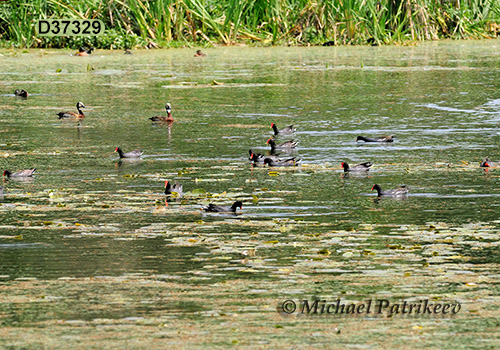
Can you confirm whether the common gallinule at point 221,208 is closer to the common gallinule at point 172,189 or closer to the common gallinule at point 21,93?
the common gallinule at point 172,189

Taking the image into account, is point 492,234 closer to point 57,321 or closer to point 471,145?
point 57,321

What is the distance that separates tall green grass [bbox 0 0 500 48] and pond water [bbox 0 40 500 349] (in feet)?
42.7

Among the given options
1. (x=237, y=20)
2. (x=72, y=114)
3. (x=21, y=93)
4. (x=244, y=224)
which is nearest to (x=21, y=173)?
(x=244, y=224)

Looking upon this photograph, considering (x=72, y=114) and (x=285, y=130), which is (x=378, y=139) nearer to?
(x=285, y=130)

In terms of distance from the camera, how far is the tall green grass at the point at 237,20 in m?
35.5

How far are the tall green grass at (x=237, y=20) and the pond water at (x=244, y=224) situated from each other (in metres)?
13.0

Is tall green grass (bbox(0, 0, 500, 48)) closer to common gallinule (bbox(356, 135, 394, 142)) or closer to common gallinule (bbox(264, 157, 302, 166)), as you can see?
common gallinule (bbox(356, 135, 394, 142))

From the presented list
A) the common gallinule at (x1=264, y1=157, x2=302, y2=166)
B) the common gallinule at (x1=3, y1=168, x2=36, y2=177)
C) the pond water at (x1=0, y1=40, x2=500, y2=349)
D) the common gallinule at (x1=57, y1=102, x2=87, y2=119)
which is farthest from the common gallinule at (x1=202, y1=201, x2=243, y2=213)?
the common gallinule at (x1=57, y1=102, x2=87, y2=119)

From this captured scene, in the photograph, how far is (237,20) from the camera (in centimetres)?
3569

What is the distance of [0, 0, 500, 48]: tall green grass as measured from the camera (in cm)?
3550

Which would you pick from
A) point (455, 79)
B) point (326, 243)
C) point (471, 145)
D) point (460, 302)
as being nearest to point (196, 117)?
point (471, 145)

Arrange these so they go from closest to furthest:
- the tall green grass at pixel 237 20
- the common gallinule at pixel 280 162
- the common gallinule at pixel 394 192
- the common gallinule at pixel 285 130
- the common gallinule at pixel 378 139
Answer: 1. the common gallinule at pixel 394 192
2. the common gallinule at pixel 280 162
3. the common gallinule at pixel 378 139
4. the common gallinule at pixel 285 130
5. the tall green grass at pixel 237 20

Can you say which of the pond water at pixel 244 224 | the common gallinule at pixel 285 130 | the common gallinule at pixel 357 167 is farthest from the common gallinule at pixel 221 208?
the common gallinule at pixel 285 130

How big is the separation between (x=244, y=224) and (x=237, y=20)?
2632 cm
